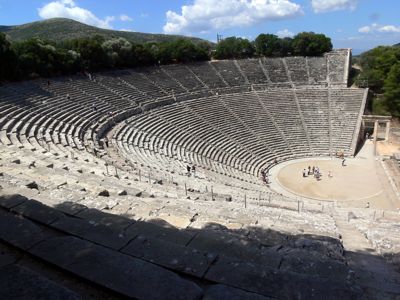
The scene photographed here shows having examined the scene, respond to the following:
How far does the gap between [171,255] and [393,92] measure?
1491 inches

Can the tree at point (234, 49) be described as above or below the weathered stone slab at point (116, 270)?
above

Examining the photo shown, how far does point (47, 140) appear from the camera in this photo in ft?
61.5

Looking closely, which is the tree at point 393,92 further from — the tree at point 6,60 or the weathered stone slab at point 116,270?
the weathered stone slab at point 116,270

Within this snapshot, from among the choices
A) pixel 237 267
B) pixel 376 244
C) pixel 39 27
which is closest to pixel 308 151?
pixel 376 244

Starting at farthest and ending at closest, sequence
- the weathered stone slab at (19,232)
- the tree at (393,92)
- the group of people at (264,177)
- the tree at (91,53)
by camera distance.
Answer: the tree at (91,53)
the tree at (393,92)
the group of people at (264,177)
the weathered stone slab at (19,232)

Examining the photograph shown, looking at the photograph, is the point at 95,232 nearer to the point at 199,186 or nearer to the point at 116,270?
the point at 116,270

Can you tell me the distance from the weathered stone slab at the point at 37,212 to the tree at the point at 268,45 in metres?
46.9

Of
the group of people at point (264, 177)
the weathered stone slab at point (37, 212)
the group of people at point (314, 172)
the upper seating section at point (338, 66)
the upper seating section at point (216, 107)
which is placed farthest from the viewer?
the upper seating section at point (338, 66)

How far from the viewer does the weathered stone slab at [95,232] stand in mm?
3600

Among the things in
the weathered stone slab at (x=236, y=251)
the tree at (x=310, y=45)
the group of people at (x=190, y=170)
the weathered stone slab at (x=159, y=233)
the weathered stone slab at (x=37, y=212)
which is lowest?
the group of people at (x=190, y=170)

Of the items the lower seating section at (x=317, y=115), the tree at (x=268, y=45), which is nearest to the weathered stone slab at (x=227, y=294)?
the lower seating section at (x=317, y=115)

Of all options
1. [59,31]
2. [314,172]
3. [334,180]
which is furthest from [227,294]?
[59,31]

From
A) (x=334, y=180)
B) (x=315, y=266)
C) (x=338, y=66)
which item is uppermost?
(x=338, y=66)

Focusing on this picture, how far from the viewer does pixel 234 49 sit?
47.0m
